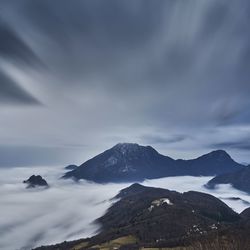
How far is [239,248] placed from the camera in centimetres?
18112

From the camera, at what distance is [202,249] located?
14862cm

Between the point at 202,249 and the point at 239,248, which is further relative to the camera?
the point at 239,248

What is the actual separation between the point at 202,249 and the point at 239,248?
132 feet
